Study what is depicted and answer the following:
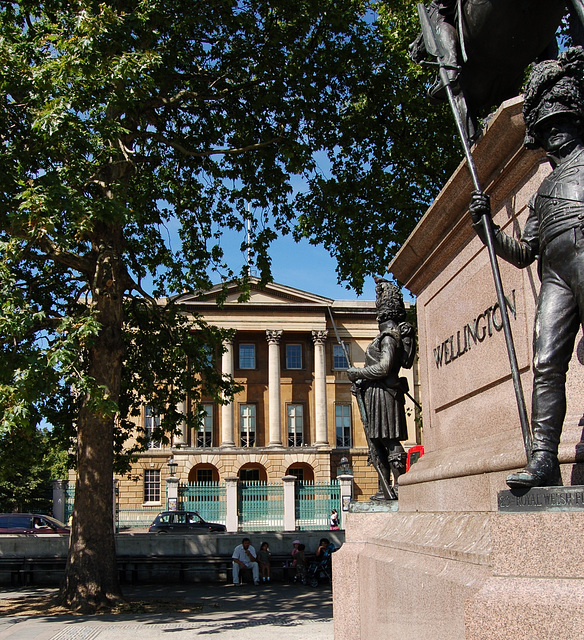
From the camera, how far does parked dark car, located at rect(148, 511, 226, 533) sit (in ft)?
109

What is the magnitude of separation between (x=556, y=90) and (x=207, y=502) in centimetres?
3364

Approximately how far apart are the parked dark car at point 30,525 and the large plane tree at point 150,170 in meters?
13.1

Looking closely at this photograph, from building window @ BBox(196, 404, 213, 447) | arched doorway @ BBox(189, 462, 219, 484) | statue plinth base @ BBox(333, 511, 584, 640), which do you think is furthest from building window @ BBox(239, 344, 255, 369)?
statue plinth base @ BBox(333, 511, 584, 640)

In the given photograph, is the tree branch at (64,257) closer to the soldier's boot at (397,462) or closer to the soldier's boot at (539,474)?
the soldier's boot at (397,462)

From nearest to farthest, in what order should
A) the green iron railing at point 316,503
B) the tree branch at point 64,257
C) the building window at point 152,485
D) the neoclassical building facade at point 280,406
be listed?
1. the tree branch at point 64,257
2. the green iron railing at point 316,503
3. the building window at point 152,485
4. the neoclassical building facade at point 280,406

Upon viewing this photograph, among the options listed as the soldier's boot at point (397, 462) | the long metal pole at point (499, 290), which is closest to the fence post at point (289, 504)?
the soldier's boot at point (397, 462)

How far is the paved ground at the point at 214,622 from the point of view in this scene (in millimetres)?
11172

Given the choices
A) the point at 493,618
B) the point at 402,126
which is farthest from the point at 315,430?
the point at 493,618

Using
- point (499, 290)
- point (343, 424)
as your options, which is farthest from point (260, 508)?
point (499, 290)

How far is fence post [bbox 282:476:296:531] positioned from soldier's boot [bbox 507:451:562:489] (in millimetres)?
31342

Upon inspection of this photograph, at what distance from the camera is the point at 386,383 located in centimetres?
788

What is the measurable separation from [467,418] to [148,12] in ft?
36.7

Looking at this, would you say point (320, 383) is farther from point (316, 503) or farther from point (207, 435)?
point (316, 503)

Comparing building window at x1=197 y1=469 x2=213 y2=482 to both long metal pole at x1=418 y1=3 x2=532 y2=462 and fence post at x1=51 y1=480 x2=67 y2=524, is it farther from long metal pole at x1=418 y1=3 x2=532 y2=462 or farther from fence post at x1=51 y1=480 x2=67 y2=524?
long metal pole at x1=418 y1=3 x2=532 y2=462
